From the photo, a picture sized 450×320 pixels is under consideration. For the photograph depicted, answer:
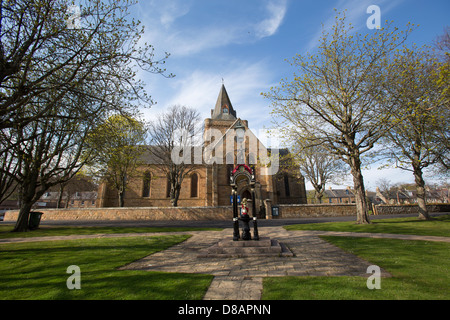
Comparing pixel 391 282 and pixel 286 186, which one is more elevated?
pixel 286 186

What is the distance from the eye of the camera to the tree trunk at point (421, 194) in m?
16.7

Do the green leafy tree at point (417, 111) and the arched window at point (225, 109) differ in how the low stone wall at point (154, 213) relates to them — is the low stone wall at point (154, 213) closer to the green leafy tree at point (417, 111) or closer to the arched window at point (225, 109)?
the green leafy tree at point (417, 111)

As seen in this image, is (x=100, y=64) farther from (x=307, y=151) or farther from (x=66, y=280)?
(x=307, y=151)

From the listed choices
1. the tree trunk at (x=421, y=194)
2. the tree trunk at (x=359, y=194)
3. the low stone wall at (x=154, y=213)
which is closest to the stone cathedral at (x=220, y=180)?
the low stone wall at (x=154, y=213)

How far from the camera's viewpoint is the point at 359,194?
14.7 metres

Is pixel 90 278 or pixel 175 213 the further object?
pixel 175 213

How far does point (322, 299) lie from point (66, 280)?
18.2 ft

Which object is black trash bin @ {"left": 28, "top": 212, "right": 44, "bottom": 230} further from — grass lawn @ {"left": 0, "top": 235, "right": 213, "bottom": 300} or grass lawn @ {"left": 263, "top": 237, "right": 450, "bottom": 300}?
grass lawn @ {"left": 263, "top": 237, "right": 450, "bottom": 300}

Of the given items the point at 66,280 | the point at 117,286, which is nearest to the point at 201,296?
the point at 117,286

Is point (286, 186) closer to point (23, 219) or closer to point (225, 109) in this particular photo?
point (225, 109)

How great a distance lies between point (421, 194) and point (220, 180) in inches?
823

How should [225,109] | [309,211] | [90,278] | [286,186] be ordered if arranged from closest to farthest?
[90,278]
[309,211]
[286,186]
[225,109]

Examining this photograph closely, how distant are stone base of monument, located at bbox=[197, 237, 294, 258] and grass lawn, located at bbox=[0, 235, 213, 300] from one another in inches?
93.9

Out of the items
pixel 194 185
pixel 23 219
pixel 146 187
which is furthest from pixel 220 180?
pixel 23 219
